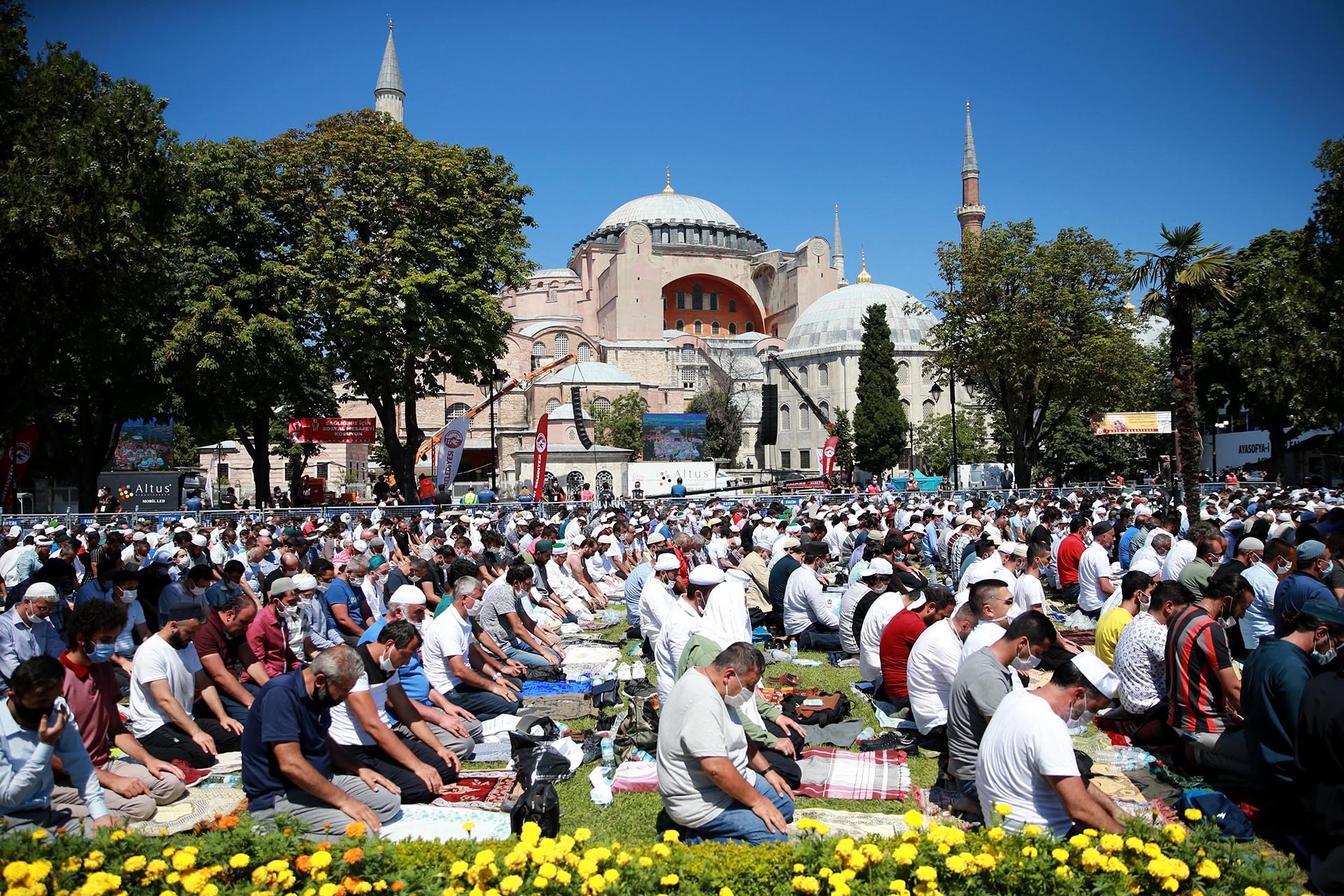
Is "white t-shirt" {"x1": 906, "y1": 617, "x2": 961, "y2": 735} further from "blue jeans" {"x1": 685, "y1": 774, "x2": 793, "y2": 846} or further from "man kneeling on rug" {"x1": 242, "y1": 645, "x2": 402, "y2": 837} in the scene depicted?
"man kneeling on rug" {"x1": 242, "y1": 645, "x2": 402, "y2": 837}

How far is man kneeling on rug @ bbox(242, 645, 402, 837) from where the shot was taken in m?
4.64

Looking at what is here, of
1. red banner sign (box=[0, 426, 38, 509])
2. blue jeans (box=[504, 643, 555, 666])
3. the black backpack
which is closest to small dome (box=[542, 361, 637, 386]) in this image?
red banner sign (box=[0, 426, 38, 509])

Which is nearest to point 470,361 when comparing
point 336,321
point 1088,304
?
point 336,321

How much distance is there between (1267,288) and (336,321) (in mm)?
23550

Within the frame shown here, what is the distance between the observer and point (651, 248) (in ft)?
225

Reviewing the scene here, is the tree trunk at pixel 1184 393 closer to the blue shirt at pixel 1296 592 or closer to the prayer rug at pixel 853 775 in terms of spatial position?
the blue shirt at pixel 1296 592

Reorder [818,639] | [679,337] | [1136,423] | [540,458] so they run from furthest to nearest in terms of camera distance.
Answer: [679,337], [1136,423], [540,458], [818,639]

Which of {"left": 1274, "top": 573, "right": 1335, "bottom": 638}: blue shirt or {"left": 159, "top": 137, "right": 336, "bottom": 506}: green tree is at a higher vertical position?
{"left": 159, "top": 137, "right": 336, "bottom": 506}: green tree

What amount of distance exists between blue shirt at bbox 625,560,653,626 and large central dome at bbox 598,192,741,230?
69423mm

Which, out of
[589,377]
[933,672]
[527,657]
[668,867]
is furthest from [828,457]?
[668,867]

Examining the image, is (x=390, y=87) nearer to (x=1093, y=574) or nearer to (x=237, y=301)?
(x=237, y=301)

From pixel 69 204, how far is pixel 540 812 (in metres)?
8.47

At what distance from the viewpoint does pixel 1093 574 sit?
401 inches

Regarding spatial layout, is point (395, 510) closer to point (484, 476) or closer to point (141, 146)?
point (141, 146)
